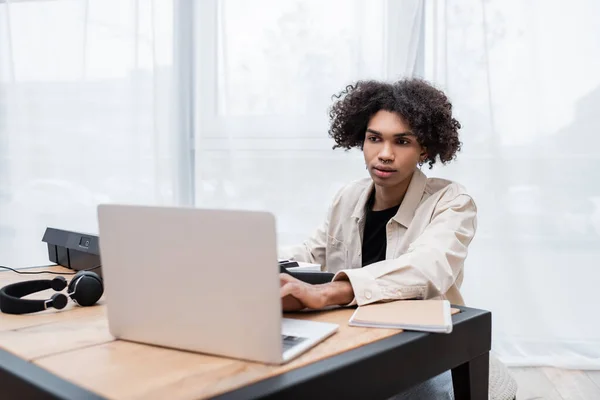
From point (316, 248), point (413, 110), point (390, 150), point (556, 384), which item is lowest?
point (556, 384)

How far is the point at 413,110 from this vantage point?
1563 millimetres

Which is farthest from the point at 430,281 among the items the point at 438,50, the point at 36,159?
the point at 36,159

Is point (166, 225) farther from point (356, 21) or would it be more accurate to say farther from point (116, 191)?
point (116, 191)

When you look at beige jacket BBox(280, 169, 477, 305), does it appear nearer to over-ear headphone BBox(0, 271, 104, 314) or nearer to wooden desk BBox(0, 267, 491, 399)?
wooden desk BBox(0, 267, 491, 399)

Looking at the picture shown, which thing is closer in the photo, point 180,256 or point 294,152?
point 180,256

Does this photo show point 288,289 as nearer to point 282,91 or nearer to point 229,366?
point 229,366

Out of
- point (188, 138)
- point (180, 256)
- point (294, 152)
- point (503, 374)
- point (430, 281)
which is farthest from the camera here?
point (188, 138)

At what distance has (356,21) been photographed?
103 inches

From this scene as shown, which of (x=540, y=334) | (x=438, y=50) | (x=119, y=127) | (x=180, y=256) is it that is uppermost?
(x=438, y=50)

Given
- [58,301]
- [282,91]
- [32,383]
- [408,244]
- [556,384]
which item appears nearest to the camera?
[32,383]

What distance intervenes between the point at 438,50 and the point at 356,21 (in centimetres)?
37

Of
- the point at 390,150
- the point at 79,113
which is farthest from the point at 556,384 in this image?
the point at 79,113

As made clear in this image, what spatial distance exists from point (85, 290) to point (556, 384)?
193 centimetres

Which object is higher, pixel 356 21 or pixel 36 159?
Answer: pixel 356 21
